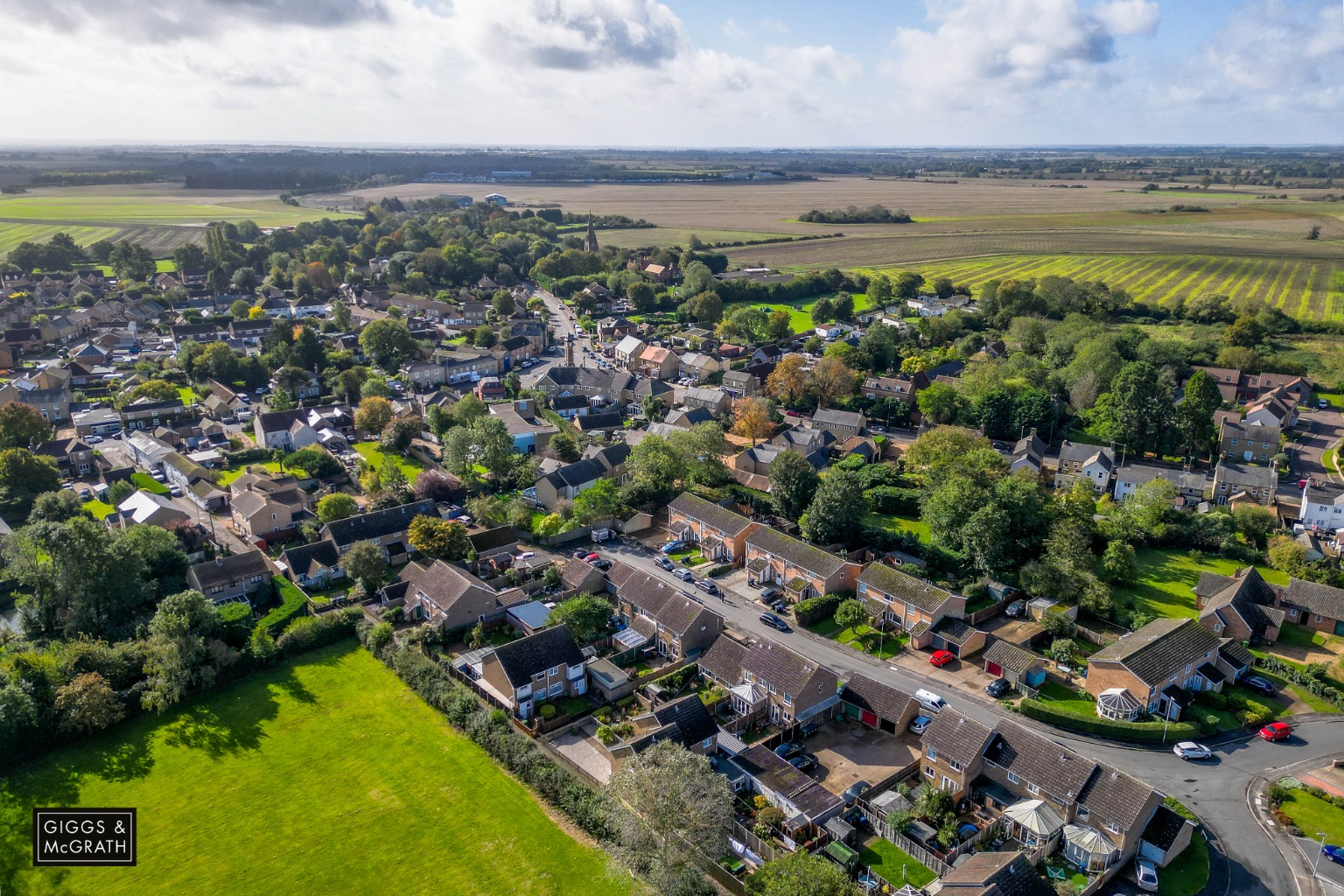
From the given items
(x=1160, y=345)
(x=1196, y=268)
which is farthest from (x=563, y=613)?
(x=1196, y=268)

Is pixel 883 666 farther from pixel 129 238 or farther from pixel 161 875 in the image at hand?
pixel 129 238

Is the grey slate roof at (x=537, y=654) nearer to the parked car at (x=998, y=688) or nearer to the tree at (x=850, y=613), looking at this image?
the tree at (x=850, y=613)

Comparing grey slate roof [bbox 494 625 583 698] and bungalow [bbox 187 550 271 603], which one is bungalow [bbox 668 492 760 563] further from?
bungalow [bbox 187 550 271 603]

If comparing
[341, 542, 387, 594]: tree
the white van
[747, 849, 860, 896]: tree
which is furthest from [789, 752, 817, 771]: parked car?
[341, 542, 387, 594]: tree

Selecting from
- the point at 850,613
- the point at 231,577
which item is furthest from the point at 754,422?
the point at 231,577

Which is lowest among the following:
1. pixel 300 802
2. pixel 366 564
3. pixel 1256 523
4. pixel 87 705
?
pixel 300 802

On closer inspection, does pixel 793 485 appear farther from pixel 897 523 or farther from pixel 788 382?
pixel 788 382

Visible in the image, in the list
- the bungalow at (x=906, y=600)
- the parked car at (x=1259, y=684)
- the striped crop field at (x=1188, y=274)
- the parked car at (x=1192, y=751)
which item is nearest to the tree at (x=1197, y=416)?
the parked car at (x=1259, y=684)

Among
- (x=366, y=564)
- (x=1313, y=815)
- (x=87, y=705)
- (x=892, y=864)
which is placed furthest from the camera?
(x=366, y=564)
